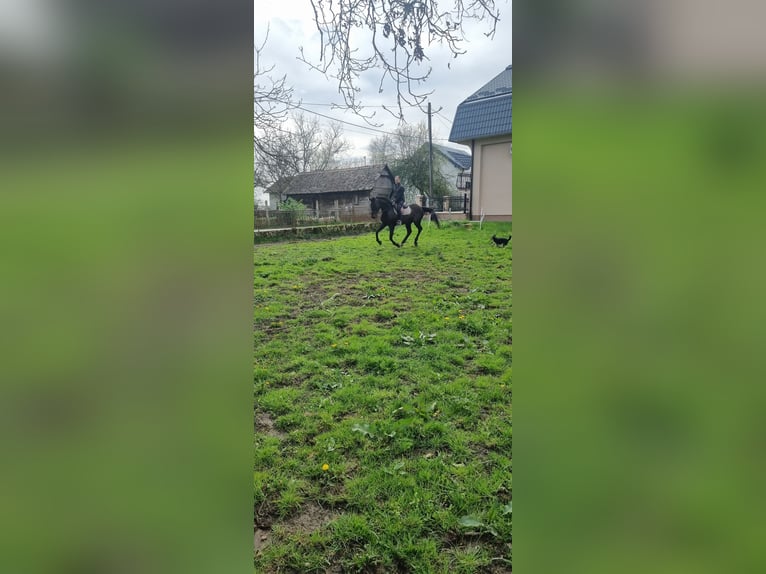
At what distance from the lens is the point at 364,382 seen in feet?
8.92

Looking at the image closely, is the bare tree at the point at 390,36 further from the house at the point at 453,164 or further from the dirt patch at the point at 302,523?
the house at the point at 453,164

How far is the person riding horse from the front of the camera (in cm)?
462

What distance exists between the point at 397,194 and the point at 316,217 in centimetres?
171

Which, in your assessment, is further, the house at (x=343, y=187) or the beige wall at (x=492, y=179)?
the beige wall at (x=492, y=179)

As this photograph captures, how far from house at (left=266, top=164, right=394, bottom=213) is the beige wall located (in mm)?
1824

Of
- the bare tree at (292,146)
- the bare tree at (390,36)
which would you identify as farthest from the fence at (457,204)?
the bare tree at (390,36)

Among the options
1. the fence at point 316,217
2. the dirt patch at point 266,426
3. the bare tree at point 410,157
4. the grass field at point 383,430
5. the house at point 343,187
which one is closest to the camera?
the grass field at point 383,430

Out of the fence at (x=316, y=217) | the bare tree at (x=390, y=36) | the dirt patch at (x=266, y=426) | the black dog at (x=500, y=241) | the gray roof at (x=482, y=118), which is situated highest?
the gray roof at (x=482, y=118)

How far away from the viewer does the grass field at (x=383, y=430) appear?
58.3 inches

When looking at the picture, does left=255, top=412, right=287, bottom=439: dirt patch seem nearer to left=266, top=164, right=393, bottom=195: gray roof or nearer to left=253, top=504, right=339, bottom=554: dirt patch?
left=253, top=504, right=339, bottom=554: dirt patch

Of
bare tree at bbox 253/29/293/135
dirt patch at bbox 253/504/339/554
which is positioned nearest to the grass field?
dirt patch at bbox 253/504/339/554

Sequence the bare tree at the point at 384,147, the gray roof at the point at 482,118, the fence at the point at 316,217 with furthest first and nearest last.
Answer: the fence at the point at 316,217 < the gray roof at the point at 482,118 < the bare tree at the point at 384,147

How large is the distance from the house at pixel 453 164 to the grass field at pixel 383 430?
1.33 metres
